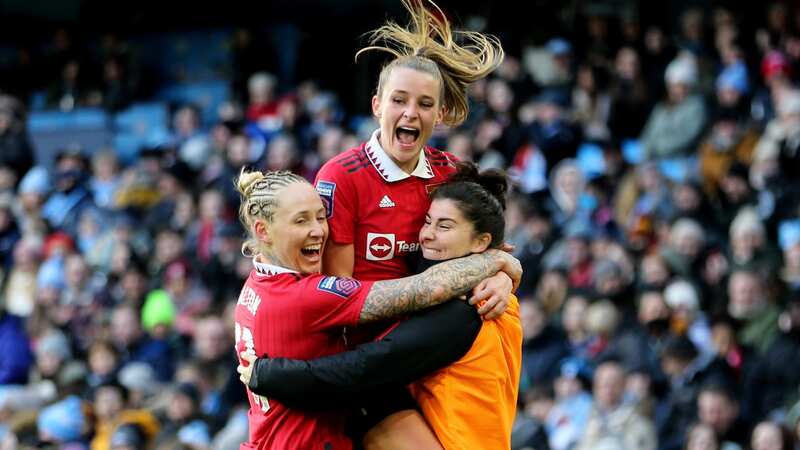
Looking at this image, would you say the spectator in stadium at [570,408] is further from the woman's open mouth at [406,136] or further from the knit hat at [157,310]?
the knit hat at [157,310]

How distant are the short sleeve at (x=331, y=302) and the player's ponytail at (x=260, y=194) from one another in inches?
12.4

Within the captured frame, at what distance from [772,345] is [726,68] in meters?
3.34

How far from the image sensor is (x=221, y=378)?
9.98 m

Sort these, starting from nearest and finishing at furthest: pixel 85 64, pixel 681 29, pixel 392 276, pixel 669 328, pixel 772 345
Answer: pixel 392 276 < pixel 772 345 < pixel 669 328 < pixel 681 29 < pixel 85 64

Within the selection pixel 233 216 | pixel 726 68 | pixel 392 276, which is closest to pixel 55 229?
pixel 233 216

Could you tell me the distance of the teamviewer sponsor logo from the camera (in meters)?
5.32

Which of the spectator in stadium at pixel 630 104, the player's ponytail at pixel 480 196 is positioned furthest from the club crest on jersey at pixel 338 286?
the spectator in stadium at pixel 630 104

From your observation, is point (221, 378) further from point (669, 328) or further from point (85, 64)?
point (85, 64)

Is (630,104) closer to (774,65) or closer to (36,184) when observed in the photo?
(774,65)

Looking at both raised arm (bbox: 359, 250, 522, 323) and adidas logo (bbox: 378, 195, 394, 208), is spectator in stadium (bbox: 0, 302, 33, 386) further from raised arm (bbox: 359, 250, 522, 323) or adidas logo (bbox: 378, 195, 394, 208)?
raised arm (bbox: 359, 250, 522, 323)

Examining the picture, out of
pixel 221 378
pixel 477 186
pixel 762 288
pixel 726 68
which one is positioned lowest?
pixel 221 378

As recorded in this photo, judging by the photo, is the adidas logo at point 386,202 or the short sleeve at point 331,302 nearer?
the short sleeve at point 331,302

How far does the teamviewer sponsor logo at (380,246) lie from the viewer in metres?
5.32

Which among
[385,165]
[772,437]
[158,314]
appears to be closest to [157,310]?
[158,314]
